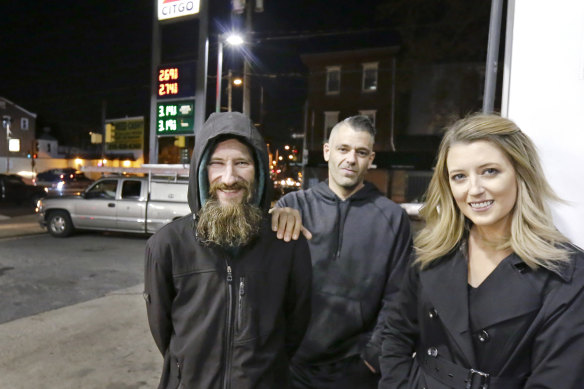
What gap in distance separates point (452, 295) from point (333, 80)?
86.7 ft

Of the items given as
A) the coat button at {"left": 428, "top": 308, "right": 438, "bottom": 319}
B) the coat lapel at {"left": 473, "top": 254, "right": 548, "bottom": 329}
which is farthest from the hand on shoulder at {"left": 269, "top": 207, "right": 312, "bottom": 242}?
the coat lapel at {"left": 473, "top": 254, "right": 548, "bottom": 329}

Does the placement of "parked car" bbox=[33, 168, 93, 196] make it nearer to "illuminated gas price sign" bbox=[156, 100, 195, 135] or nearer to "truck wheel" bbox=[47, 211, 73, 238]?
"truck wheel" bbox=[47, 211, 73, 238]

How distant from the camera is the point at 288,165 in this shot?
2547 inches

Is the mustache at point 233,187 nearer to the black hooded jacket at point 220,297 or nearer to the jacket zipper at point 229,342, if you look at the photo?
the black hooded jacket at point 220,297

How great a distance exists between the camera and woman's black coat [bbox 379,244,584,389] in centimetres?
125

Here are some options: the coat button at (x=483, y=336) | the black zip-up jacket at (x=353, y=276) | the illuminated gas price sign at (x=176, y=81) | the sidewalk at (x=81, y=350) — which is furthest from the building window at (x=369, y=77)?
the coat button at (x=483, y=336)

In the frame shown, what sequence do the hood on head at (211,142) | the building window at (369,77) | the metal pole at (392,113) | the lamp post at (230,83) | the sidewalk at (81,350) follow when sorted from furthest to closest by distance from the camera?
the building window at (369,77) < the metal pole at (392,113) < the lamp post at (230,83) < the sidewalk at (81,350) < the hood on head at (211,142)

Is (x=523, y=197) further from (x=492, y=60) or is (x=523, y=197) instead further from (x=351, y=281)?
(x=492, y=60)

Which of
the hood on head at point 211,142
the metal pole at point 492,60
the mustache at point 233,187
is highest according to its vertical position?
the metal pole at point 492,60

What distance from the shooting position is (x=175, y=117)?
41.0 ft

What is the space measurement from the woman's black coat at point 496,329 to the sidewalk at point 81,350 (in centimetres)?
291

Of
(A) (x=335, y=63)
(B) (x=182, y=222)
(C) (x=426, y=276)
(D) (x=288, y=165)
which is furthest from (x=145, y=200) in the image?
(D) (x=288, y=165)

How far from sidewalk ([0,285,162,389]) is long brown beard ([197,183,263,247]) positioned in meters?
2.64

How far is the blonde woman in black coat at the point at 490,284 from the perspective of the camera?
4.21ft
